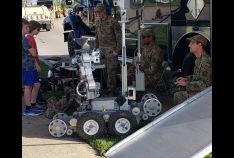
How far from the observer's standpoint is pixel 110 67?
9188mm

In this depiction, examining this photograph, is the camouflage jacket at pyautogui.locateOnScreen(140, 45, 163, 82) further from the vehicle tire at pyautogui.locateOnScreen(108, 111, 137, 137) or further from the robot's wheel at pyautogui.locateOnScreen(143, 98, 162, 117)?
the vehicle tire at pyautogui.locateOnScreen(108, 111, 137, 137)

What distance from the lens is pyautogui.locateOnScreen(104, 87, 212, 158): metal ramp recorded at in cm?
539

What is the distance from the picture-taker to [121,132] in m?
6.75

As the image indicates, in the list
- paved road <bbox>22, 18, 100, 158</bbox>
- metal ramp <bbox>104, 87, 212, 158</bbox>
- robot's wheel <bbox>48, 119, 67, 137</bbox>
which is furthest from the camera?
robot's wheel <bbox>48, 119, 67, 137</bbox>

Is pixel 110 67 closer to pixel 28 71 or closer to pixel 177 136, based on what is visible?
pixel 28 71

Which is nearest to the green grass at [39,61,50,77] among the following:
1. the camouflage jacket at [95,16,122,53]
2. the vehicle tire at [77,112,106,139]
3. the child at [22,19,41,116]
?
the camouflage jacket at [95,16,122,53]

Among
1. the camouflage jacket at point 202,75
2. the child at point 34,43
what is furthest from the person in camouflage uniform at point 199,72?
the child at point 34,43

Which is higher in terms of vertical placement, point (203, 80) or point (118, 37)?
point (118, 37)

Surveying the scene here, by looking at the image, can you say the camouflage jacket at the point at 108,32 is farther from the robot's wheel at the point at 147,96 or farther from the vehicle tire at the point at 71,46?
the vehicle tire at the point at 71,46

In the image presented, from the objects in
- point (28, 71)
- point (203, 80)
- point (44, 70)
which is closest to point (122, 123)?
point (203, 80)

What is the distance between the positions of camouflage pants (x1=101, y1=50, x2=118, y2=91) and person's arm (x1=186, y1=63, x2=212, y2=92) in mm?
2358

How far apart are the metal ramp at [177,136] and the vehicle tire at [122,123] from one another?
43cm

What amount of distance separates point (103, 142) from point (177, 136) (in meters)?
1.15
